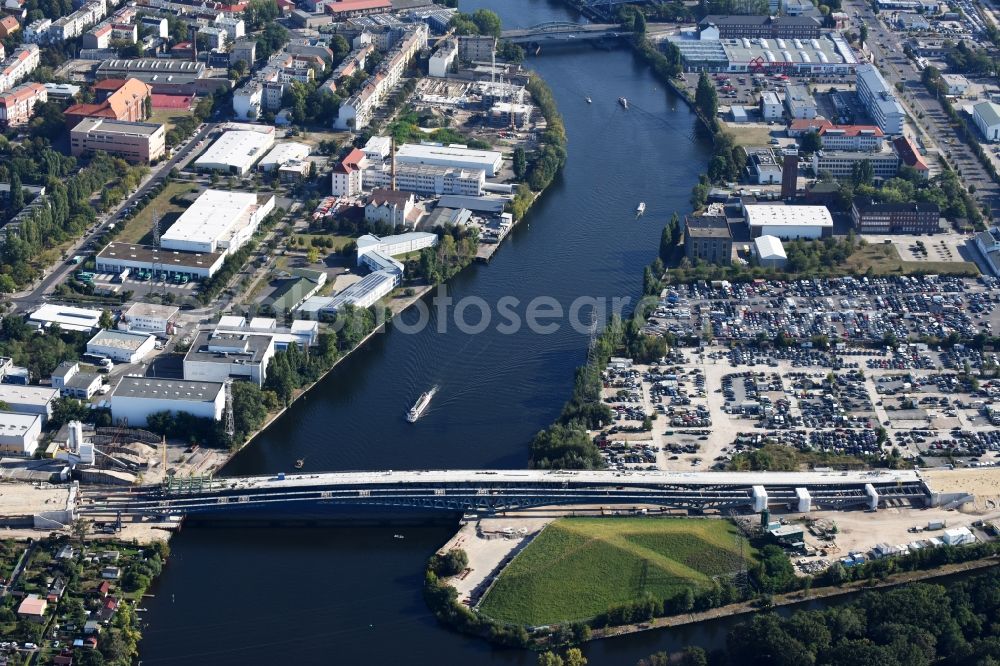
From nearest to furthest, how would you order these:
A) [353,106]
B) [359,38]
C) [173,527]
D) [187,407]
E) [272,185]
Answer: [173,527] < [187,407] < [272,185] < [353,106] < [359,38]

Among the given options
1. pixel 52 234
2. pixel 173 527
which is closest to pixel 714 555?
pixel 173 527

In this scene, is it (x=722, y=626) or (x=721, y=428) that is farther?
(x=721, y=428)

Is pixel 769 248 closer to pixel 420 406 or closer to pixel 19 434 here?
pixel 420 406

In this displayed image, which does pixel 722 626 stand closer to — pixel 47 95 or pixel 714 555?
pixel 714 555

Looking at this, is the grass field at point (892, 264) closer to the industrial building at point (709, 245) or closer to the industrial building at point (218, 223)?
the industrial building at point (709, 245)

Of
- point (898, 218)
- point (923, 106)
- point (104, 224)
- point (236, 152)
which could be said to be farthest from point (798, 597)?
point (923, 106)

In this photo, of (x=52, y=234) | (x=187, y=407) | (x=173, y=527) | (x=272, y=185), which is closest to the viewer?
(x=173, y=527)

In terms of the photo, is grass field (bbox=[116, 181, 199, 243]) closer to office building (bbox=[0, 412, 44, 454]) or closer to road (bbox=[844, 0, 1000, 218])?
office building (bbox=[0, 412, 44, 454])
